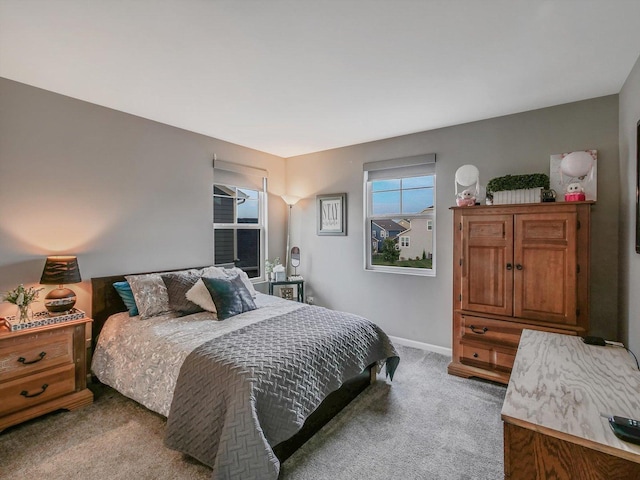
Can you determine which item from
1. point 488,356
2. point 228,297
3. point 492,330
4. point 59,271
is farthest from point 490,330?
point 59,271

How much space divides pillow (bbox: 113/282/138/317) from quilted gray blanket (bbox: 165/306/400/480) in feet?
3.74

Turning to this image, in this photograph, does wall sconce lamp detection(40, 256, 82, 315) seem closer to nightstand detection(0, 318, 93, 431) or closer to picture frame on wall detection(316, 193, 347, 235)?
nightstand detection(0, 318, 93, 431)

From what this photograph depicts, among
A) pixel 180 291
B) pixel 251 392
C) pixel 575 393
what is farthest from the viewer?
pixel 180 291

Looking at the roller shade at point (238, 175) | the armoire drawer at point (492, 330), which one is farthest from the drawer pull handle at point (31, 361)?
the armoire drawer at point (492, 330)

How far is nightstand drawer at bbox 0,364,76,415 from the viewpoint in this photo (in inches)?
83.0

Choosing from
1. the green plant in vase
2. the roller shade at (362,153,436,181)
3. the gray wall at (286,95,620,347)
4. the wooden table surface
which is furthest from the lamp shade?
the roller shade at (362,153,436,181)

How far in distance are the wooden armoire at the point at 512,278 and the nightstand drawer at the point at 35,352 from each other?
3.28 metres

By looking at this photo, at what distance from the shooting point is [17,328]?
2.17m

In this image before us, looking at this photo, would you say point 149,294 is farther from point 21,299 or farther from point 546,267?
point 546,267

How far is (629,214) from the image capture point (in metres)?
2.32

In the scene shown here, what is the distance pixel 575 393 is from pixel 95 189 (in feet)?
12.1

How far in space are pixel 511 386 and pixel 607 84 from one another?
258 cm

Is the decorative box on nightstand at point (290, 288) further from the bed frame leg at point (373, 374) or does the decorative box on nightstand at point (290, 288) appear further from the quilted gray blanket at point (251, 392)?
the quilted gray blanket at point (251, 392)

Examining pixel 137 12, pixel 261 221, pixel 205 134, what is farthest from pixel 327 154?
pixel 137 12
